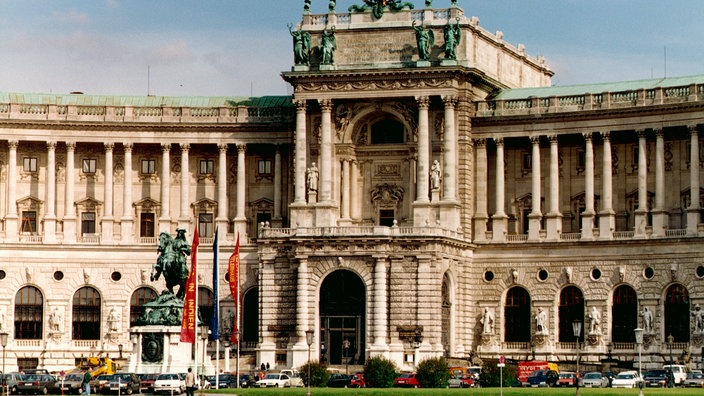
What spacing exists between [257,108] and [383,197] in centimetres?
1262

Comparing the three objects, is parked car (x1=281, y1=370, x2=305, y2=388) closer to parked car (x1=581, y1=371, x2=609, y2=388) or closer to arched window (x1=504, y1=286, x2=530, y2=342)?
parked car (x1=581, y1=371, x2=609, y2=388)

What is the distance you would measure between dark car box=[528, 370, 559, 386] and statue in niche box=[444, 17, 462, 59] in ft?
92.0

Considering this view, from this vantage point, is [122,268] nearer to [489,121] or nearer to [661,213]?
[489,121]

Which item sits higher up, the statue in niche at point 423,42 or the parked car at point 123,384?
the statue in niche at point 423,42

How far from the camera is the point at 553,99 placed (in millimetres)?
146875

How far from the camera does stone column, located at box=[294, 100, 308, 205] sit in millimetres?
146375

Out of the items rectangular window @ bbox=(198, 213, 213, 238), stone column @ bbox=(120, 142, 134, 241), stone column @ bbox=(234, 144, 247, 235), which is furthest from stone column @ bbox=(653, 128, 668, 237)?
stone column @ bbox=(120, 142, 134, 241)

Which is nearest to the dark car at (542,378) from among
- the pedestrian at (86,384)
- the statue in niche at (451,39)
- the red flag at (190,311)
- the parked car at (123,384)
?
the red flag at (190,311)

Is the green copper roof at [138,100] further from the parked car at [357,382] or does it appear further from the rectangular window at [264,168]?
the parked car at [357,382]

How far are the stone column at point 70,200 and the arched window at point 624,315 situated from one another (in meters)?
42.2

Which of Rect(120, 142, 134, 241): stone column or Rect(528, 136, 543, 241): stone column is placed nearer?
Rect(528, 136, 543, 241): stone column

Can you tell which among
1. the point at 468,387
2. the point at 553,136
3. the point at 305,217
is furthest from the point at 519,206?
the point at 468,387

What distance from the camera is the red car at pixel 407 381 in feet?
403

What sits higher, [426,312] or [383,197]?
[383,197]
